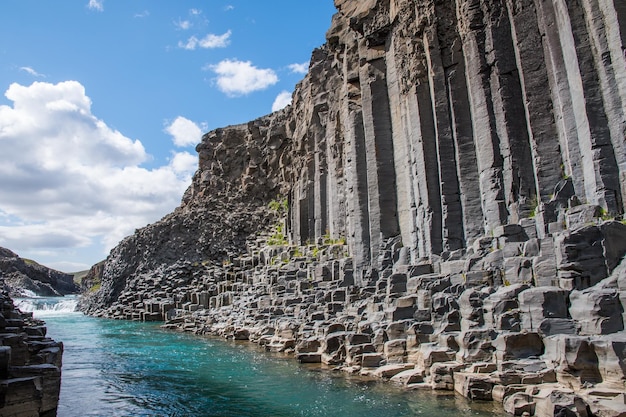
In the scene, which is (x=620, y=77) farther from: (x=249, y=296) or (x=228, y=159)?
(x=228, y=159)

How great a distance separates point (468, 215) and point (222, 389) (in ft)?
46.1

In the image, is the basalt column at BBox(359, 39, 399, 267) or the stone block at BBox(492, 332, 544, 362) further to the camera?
the basalt column at BBox(359, 39, 399, 267)

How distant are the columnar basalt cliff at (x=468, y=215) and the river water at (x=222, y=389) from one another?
1242 millimetres

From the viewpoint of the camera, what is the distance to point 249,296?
Result: 125 ft

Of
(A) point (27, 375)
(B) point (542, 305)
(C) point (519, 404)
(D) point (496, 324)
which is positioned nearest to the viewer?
(A) point (27, 375)

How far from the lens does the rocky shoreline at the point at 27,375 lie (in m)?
9.43

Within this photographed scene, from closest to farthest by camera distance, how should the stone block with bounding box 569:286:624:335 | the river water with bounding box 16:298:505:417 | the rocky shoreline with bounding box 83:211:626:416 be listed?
the rocky shoreline with bounding box 83:211:626:416, the stone block with bounding box 569:286:624:335, the river water with bounding box 16:298:505:417

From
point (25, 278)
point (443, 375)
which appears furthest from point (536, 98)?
point (25, 278)

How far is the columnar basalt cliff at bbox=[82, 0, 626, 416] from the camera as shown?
1366cm

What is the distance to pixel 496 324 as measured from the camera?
1496 centimetres

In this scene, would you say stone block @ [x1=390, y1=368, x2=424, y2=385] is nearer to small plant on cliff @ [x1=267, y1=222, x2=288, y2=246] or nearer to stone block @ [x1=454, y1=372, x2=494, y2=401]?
stone block @ [x1=454, y1=372, x2=494, y2=401]

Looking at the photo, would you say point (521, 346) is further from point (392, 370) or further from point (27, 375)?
point (27, 375)

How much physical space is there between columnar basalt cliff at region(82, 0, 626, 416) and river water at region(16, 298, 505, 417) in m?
1.24

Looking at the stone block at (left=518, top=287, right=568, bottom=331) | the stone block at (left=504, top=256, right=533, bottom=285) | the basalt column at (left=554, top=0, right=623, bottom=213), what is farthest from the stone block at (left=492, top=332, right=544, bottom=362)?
the basalt column at (left=554, top=0, right=623, bottom=213)
